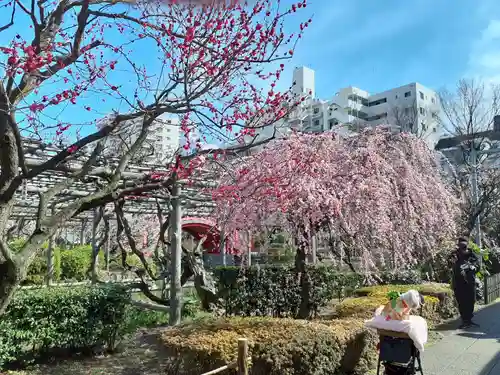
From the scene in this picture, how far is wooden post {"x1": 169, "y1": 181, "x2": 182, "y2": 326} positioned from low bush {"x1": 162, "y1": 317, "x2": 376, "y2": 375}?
2.69m

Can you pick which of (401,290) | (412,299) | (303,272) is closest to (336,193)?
(303,272)

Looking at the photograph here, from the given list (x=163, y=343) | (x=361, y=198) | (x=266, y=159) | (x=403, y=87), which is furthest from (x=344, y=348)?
(x=403, y=87)

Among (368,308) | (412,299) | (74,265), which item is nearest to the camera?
(412,299)

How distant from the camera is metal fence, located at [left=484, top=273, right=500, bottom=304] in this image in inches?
549

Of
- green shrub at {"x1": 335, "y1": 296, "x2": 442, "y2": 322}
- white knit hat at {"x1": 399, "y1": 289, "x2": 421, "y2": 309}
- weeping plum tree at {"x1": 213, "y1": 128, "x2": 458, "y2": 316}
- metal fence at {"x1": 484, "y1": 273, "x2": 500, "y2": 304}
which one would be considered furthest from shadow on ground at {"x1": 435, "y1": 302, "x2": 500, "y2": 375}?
white knit hat at {"x1": 399, "y1": 289, "x2": 421, "y2": 309}

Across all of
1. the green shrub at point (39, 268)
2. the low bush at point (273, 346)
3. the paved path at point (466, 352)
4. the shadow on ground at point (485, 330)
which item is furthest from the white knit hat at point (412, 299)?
the green shrub at point (39, 268)

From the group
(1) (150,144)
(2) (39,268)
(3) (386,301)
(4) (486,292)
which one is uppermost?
(1) (150,144)

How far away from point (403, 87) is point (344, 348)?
47.9 m

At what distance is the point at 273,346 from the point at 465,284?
6580 millimetres

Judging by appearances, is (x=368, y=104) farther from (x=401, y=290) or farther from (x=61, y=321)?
(x=61, y=321)

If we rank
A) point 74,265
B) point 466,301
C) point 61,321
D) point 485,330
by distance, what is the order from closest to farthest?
point 61,321
point 485,330
point 466,301
point 74,265

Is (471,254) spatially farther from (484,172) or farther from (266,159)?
(484,172)

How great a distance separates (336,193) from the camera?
8.07 meters

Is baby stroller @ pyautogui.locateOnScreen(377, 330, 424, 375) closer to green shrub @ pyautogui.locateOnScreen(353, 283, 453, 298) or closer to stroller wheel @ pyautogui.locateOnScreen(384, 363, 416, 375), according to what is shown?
stroller wheel @ pyautogui.locateOnScreen(384, 363, 416, 375)
